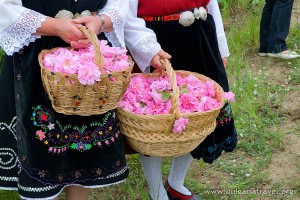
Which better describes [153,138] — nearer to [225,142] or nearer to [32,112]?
[32,112]

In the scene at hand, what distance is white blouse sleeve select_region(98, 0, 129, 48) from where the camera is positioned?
2.12m

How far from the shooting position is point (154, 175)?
8.62 ft

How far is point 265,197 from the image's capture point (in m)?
2.89

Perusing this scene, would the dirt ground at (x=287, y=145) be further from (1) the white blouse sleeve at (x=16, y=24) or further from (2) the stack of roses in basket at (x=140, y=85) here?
(1) the white blouse sleeve at (x=16, y=24)

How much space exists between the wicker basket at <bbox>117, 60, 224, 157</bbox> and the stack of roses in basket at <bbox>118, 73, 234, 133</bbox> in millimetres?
44

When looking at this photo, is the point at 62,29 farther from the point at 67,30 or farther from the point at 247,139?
the point at 247,139

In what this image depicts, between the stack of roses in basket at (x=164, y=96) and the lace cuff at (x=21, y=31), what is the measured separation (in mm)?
428

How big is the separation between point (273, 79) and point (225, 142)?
1.79 metres

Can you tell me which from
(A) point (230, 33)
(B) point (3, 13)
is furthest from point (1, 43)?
(A) point (230, 33)

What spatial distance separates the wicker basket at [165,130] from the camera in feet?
6.65

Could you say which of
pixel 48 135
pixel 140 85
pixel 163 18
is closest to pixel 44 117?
pixel 48 135

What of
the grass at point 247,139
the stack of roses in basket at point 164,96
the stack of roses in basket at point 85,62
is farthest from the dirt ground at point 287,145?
the stack of roses in basket at point 85,62

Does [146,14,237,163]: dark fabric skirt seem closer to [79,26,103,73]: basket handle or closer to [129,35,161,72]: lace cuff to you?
[129,35,161,72]: lace cuff

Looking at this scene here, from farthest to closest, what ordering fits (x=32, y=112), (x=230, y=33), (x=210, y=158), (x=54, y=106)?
1. (x=230, y=33)
2. (x=210, y=158)
3. (x=32, y=112)
4. (x=54, y=106)
